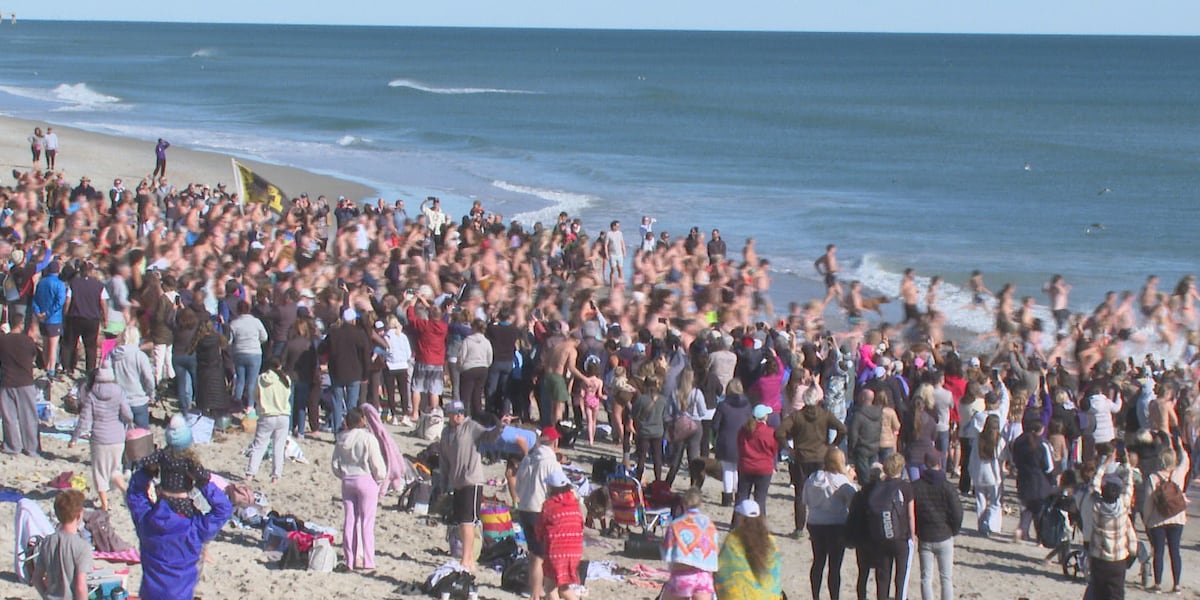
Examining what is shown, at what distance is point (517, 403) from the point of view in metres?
13.5

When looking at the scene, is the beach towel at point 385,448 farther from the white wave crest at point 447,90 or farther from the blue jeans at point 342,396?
the white wave crest at point 447,90

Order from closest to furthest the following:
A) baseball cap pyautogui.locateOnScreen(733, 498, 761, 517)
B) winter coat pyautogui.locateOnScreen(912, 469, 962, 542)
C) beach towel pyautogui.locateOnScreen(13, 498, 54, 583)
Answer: baseball cap pyautogui.locateOnScreen(733, 498, 761, 517) → beach towel pyautogui.locateOnScreen(13, 498, 54, 583) → winter coat pyautogui.locateOnScreen(912, 469, 962, 542)

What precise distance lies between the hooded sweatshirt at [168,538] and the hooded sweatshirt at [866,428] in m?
5.63

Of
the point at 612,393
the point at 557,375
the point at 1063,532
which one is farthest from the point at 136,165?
the point at 1063,532

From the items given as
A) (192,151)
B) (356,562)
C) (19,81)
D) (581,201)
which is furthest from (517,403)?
(19,81)

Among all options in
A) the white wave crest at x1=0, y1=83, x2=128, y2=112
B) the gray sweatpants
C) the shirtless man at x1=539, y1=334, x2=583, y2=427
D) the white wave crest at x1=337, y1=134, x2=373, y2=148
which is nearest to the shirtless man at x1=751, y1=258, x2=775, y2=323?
→ the shirtless man at x1=539, y1=334, x2=583, y2=427

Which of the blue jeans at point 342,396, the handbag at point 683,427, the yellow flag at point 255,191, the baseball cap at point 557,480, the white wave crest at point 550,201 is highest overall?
the white wave crest at point 550,201

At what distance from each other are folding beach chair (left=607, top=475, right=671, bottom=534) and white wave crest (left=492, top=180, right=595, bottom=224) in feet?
68.0

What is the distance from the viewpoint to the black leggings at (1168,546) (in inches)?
384

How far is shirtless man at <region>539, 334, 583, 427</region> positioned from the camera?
41.6ft

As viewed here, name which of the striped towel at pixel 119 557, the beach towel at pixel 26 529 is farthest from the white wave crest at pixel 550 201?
the beach towel at pixel 26 529

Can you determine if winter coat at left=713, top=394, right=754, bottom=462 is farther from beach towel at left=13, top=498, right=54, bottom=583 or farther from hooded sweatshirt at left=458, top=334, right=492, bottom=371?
beach towel at left=13, top=498, right=54, bottom=583

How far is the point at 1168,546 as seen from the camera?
988cm

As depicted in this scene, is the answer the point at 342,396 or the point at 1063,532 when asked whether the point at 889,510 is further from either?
the point at 342,396
